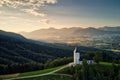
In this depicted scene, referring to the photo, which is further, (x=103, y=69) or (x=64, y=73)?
(x=103, y=69)

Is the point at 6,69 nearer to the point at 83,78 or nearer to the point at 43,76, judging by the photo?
the point at 43,76

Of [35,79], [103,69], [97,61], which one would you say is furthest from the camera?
[97,61]

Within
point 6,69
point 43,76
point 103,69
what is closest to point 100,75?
point 103,69

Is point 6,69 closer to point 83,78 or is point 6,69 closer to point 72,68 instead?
point 72,68

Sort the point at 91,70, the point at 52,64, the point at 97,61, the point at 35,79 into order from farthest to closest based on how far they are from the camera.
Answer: the point at 52,64, the point at 97,61, the point at 91,70, the point at 35,79

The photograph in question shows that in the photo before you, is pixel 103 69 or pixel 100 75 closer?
pixel 100 75

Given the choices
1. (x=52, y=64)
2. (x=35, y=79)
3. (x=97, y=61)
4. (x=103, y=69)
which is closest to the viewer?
(x=35, y=79)

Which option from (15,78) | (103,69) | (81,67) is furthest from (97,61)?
(15,78)

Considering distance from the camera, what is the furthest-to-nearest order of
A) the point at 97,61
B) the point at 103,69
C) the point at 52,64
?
the point at 52,64
the point at 97,61
the point at 103,69
